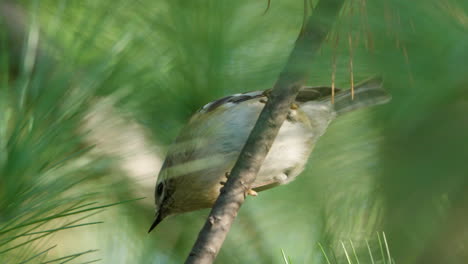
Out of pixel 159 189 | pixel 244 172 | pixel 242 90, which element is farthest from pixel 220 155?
pixel 244 172

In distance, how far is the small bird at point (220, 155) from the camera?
2188 mm

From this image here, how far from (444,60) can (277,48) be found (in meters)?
0.68

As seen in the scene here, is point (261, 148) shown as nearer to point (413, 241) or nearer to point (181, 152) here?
point (413, 241)

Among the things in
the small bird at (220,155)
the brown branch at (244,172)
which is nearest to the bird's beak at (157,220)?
the small bird at (220,155)

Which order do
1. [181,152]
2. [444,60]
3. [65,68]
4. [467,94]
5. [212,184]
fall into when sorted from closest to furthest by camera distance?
[444,60]
[467,94]
[65,68]
[181,152]
[212,184]

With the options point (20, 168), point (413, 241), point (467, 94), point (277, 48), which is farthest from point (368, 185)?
point (20, 168)

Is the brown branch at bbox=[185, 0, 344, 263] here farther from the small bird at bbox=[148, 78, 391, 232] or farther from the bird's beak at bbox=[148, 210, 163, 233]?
the bird's beak at bbox=[148, 210, 163, 233]

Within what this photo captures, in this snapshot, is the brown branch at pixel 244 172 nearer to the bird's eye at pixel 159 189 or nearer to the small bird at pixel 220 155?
the small bird at pixel 220 155

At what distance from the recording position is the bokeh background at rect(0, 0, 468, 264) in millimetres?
1054

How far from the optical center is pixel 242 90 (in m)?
1.82

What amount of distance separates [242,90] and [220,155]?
44 centimetres

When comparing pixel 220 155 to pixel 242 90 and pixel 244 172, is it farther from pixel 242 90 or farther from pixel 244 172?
pixel 244 172

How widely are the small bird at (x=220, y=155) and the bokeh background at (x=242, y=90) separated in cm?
7

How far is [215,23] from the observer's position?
1747mm
